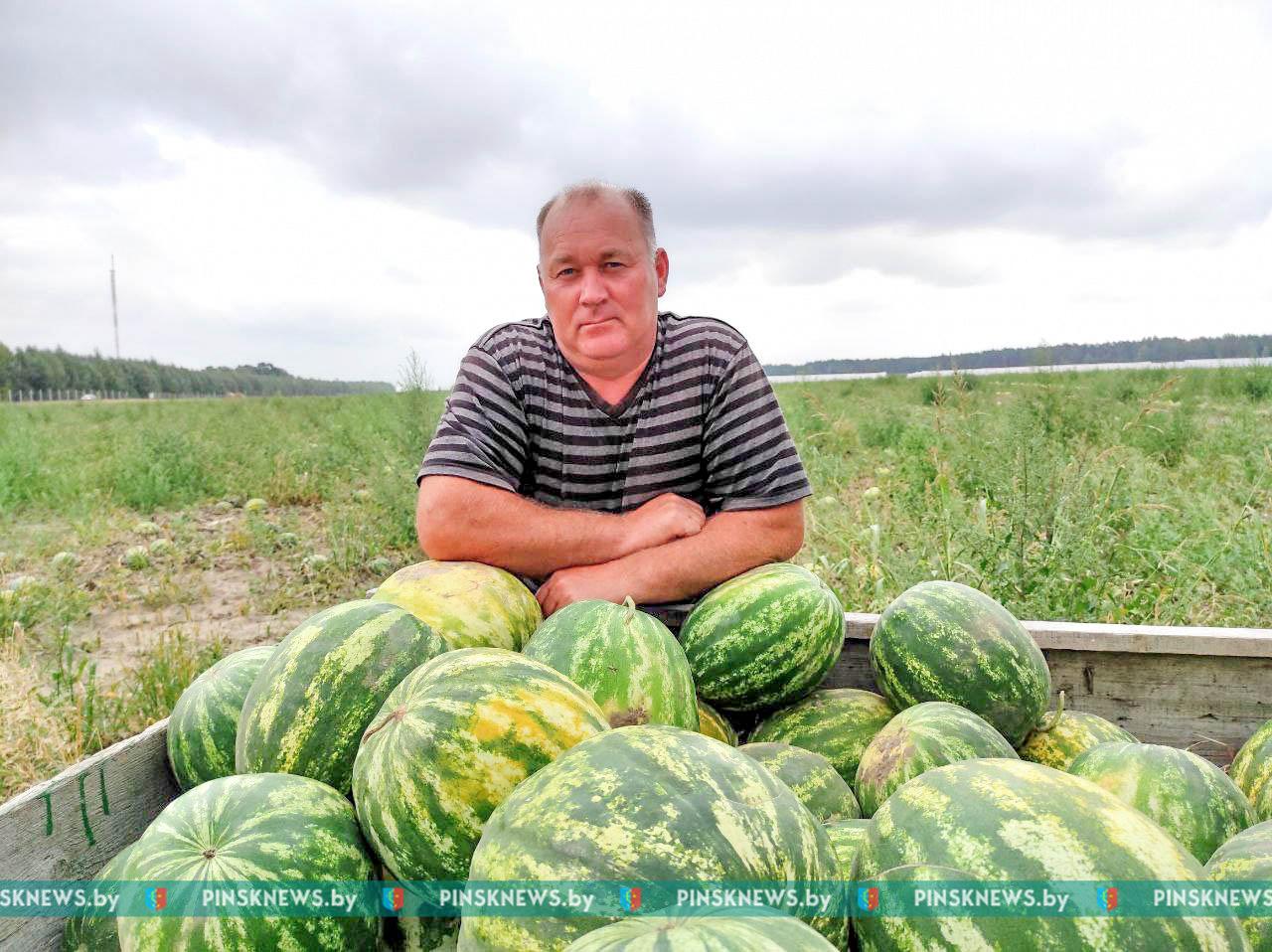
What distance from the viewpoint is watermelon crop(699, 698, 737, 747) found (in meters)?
2.09

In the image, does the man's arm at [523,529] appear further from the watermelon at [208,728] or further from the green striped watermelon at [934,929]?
the green striped watermelon at [934,929]

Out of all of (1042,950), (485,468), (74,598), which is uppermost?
(485,468)

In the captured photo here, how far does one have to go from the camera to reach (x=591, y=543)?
2.87 metres

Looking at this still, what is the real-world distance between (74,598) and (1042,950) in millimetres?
6624

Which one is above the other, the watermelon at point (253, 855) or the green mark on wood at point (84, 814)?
the watermelon at point (253, 855)

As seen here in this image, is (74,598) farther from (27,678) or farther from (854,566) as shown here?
(854,566)

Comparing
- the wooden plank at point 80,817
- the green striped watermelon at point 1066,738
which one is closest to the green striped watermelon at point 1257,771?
the green striped watermelon at point 1066,738


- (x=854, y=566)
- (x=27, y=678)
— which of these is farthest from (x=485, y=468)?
(x=854, y=566)

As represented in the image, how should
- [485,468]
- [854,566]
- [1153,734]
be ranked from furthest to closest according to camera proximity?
[854,566] < [485,468] < [1153,734]

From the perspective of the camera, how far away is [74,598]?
5.97 meters

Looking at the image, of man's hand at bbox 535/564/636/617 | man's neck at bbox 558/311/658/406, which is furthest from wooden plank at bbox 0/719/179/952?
man's neck at bbox 558/311/658/406

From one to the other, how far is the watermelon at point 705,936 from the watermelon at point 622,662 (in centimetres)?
73

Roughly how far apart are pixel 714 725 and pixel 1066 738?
858mm

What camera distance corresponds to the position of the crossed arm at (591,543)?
2730 mm
